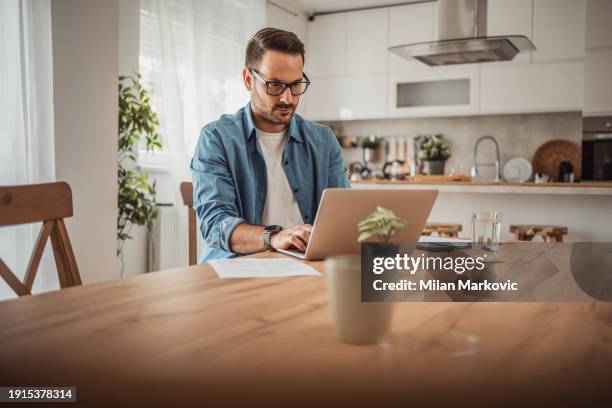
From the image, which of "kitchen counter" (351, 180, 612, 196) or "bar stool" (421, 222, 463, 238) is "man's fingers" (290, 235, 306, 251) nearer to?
"kitchen counter" (351, 180, 612, 196)

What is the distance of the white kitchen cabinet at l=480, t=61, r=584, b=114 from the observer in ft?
17.2

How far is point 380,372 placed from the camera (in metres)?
0.70

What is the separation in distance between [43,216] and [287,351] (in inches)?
40.4

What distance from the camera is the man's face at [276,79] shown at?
6.50 ft

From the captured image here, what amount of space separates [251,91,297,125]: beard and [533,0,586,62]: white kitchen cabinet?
4017 millimetres

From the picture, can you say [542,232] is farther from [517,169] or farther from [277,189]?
[277,189]

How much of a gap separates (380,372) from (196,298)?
1.57 ft

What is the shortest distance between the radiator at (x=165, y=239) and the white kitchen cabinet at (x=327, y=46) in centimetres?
276

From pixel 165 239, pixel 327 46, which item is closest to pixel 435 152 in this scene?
pixel 327 46

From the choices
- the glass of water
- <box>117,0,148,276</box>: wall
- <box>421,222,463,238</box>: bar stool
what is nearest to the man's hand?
the glass of water

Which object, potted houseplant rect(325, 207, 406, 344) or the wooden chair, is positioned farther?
the wooden chair

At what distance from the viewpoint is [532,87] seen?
5.40 m

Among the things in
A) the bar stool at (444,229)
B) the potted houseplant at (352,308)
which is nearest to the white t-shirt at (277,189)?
the potted houseplant at (352,308)

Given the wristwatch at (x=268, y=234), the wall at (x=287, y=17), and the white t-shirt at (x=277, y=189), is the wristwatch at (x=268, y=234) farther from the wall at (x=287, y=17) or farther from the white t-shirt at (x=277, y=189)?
the wall at (x=287, y=17)
